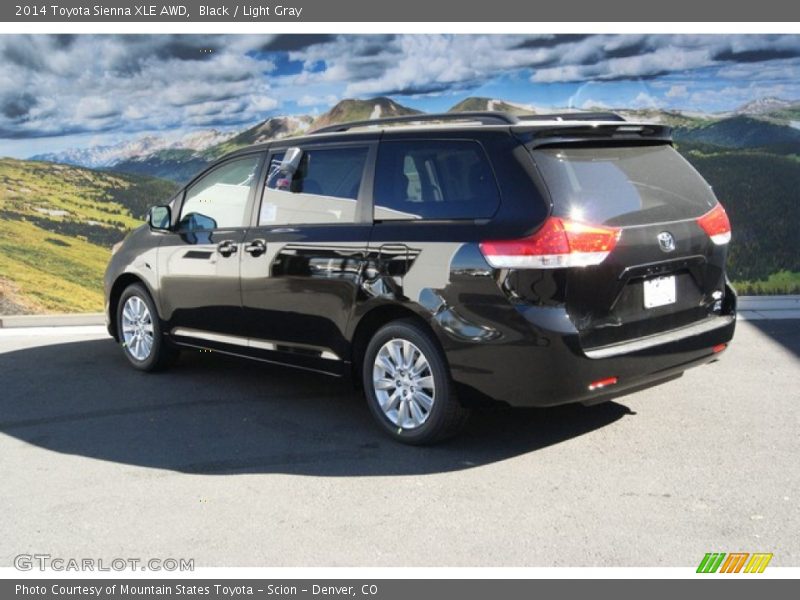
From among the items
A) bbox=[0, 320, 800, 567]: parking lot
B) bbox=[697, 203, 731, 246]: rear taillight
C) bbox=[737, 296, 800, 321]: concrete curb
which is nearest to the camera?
bbox=[0, 320, 800, 567]: parking lot

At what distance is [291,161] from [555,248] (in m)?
2.16

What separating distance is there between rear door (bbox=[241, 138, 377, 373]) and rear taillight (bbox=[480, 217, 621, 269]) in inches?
40.6

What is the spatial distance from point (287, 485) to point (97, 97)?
7034 mm

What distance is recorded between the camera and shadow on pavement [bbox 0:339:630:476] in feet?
16.7

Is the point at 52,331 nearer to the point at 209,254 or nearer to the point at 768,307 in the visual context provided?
the point at 209,254

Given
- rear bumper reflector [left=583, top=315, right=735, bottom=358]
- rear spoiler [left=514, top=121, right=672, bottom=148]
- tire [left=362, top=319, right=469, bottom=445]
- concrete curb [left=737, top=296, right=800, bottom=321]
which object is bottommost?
concrete curb [left=737, top=296, right=800, bottom=321]

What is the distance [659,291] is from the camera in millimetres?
4961

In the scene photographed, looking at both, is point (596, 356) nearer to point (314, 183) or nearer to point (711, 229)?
point (711, 229)

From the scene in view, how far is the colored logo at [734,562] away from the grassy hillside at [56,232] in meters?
8.11

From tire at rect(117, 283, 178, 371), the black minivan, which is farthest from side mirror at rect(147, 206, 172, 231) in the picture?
the black minivan

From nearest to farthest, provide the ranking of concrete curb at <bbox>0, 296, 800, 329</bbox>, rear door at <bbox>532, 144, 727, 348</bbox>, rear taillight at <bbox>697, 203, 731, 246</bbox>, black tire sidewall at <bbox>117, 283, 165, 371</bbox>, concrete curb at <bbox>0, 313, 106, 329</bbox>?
rear door at <bbox>532, 144, 727, 348</bbox> < rear taillight at <bbox>697, 203, 731, 246</bbox> < black tire sidewall at <bbox>117, 283, 165, 371</bbox> < concrete curb at <bbox>0, 296, 800, 329</bbox> < concrete curb at <bbox>0, 313, 106, 329</bbox>

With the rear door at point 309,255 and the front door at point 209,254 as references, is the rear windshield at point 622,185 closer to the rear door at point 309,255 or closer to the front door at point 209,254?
the rear door at point 309,255

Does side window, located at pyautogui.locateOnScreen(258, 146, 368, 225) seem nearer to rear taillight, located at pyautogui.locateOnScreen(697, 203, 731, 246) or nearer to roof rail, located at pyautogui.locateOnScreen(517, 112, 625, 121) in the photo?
roof rail, located at pyautogui.locateOnScreen(517, 112, 625, 121)

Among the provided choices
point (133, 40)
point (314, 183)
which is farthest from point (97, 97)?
point (314, 183)
